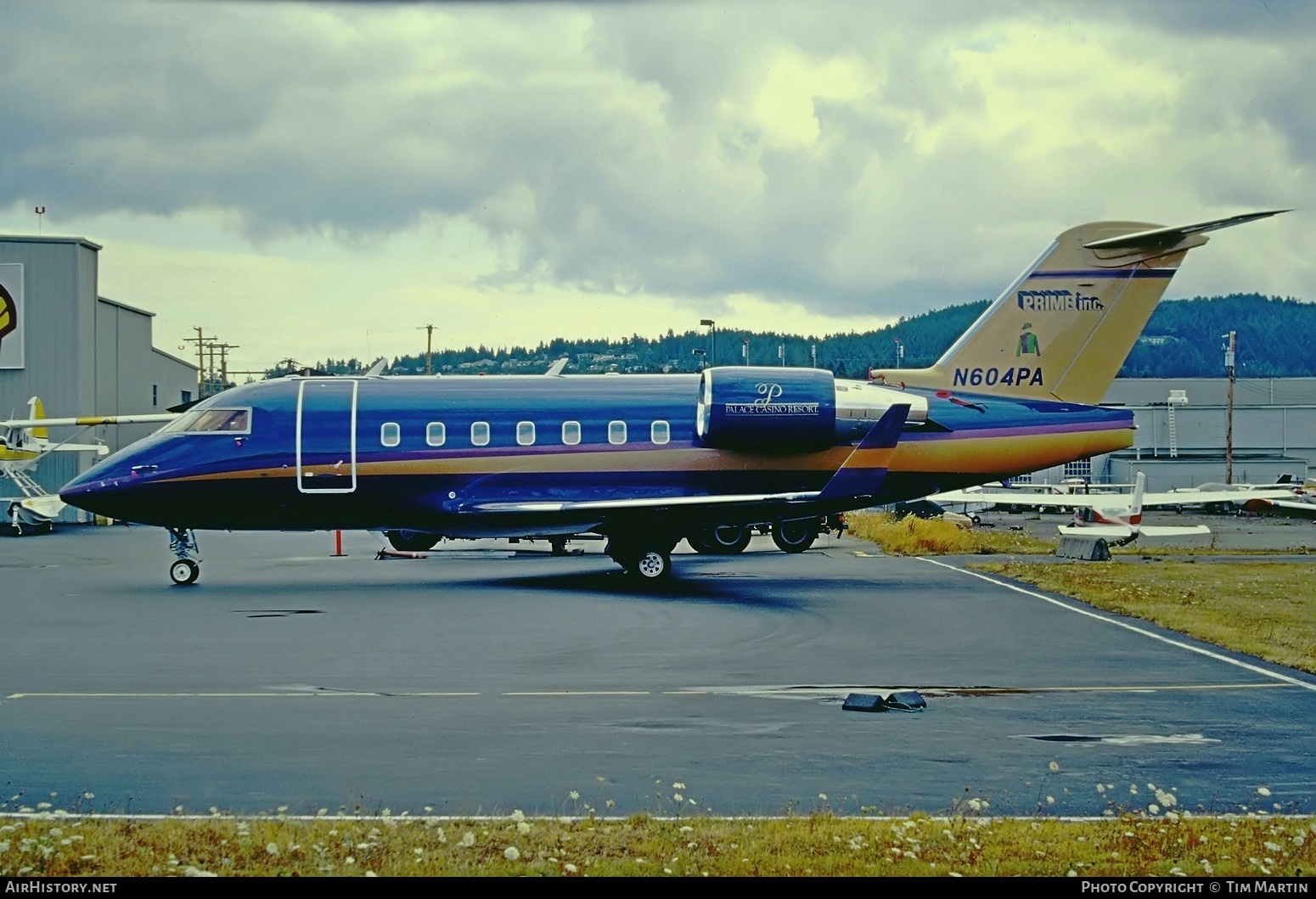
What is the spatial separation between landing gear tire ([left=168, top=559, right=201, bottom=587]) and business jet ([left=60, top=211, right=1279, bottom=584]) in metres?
0.06

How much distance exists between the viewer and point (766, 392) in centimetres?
2917

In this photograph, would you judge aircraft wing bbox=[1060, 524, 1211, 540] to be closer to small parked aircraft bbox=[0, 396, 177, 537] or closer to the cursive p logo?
the cursive p logo

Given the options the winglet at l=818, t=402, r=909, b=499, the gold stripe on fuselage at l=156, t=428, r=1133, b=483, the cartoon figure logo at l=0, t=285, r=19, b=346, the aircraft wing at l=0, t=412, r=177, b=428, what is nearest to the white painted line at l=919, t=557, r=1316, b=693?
the gold stripe on fuselage at l=156, t=428, r=1133, b=483

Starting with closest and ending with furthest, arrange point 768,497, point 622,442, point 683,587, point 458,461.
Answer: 1. point 768,497
2. point 683,587
3. point 458,461
4. point 622,442

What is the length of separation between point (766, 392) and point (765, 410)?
0.40 metres

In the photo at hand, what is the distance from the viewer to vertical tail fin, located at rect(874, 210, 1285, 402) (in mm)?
31500

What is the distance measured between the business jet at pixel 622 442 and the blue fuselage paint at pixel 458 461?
0.14 ft

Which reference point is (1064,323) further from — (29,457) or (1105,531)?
(29,457)

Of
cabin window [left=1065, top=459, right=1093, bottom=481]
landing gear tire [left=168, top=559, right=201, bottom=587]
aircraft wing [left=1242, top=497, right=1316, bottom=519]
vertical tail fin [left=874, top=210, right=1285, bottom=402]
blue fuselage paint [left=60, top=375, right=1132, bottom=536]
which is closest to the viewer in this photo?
blue fuselage paint [left=60, top=375, right=1132, bottom=536]

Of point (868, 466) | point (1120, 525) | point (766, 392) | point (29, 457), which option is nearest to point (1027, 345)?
point (766, 392)

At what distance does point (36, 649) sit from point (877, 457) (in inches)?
586

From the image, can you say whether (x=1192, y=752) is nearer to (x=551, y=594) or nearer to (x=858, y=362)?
(x=551, y=594)

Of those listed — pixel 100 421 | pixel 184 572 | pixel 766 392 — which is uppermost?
pixel 766 392
